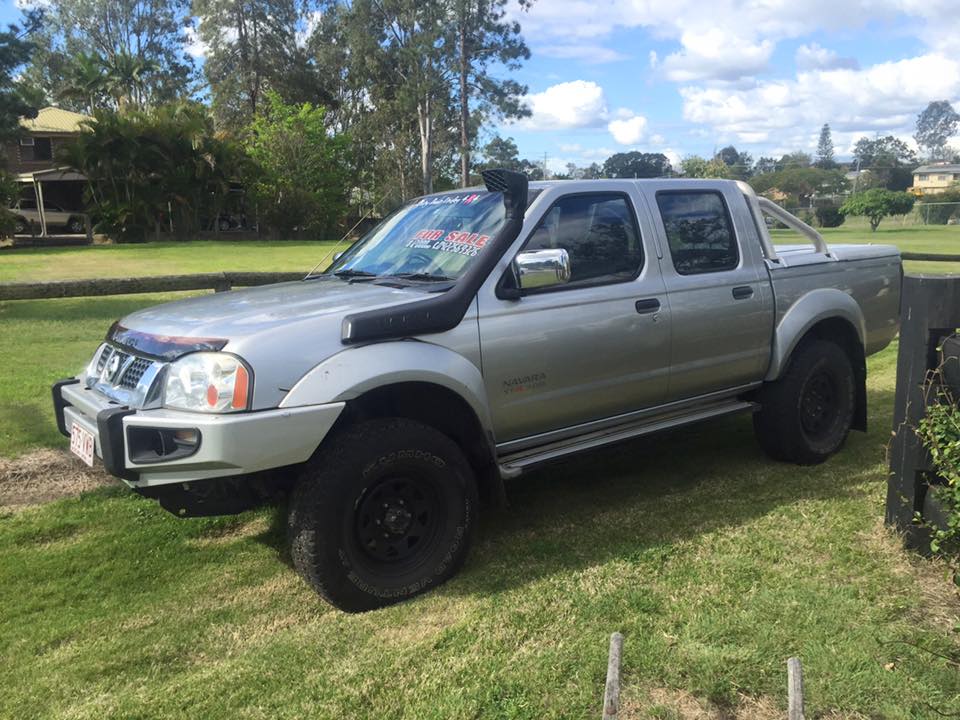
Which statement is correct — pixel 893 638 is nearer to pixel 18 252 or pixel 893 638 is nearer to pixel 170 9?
pixel 18 252

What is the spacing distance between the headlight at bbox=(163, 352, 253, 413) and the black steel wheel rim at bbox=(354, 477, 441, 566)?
689 millimetres

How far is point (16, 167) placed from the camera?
41000 mm

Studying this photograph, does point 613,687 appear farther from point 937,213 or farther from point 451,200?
point 937,213

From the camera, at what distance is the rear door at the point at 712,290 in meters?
4.48

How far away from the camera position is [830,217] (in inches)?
1978

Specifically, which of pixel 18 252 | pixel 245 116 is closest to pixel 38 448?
pixel 18 252

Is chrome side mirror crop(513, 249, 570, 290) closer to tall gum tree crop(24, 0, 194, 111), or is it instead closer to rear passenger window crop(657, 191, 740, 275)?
rear passenger window crop(657, 191, 740, 275)

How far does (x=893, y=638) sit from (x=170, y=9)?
2477 inches

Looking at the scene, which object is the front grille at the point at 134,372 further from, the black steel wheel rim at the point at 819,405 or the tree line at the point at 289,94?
the tree line at the point at 289,94

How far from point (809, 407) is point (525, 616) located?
2870 millimetres

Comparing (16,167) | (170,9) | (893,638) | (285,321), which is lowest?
(893,638)

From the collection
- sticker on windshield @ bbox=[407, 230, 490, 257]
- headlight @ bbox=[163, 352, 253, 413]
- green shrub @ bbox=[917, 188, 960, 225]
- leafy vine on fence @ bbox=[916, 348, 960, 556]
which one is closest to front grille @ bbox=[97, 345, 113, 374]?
headlight @ bbox=[163, 352, 253, 413]

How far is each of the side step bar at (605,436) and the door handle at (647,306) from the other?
0.64 meters

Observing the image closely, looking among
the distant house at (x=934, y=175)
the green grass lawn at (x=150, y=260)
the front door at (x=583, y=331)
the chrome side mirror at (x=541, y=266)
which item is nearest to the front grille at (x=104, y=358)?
the front door at (x=583, y=331)
